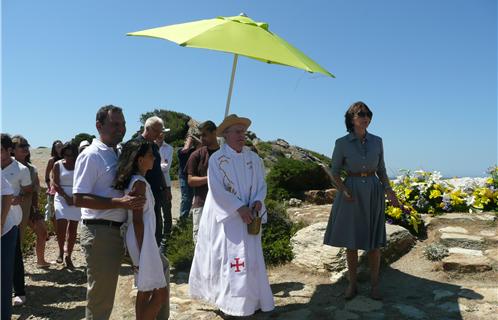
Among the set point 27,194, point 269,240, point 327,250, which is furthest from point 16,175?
point 327,250

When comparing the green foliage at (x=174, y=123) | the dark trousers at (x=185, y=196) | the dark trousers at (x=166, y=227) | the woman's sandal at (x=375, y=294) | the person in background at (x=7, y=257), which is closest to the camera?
the person in background at (x=7, y=257)

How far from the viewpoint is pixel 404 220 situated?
21.0ft

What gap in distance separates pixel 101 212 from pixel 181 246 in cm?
324

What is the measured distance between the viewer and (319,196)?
33.4 ft

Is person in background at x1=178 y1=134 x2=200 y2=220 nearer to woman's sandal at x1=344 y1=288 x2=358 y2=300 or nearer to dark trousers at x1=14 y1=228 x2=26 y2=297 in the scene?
dark trousers at x1=14 y1=228 x2=26 y2=297

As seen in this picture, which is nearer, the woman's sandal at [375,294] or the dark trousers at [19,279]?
the woman's sandal at [375,294]

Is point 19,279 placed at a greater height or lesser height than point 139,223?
lesser

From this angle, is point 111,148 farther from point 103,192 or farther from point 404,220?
point 404,220

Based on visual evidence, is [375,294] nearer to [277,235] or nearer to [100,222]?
[277,235]

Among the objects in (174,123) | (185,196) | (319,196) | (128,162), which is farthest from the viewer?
(174,123)

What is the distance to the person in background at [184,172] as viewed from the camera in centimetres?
643

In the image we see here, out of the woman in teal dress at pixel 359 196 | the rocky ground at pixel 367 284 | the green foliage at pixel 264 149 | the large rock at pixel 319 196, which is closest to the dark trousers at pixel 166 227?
the rocky ground at pixel 367 284

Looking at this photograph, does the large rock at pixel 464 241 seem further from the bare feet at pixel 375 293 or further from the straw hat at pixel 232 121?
the straw hat at pixel 232 121

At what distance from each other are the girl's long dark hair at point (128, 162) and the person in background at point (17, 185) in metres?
1.94
